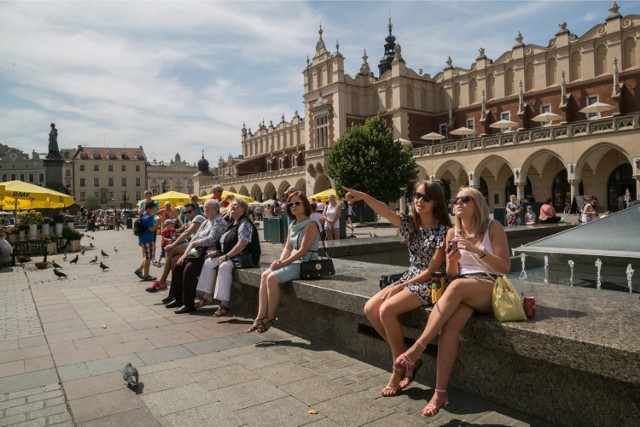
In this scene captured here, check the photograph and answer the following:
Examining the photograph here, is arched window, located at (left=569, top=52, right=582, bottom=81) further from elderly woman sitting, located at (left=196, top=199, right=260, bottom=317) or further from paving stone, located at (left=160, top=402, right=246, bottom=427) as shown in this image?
paving stone, located at (left=160, top=402, right=246, bottom=427)

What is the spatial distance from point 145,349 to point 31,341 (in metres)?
1.55

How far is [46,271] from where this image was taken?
1202 cm

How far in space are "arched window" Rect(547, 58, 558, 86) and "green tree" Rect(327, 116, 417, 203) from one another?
12.6 metres

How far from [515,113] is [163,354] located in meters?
38.5

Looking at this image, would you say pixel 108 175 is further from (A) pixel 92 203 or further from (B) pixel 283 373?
(B) pixel 283 373

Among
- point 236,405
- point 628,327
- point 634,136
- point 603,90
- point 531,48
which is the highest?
point 531,48

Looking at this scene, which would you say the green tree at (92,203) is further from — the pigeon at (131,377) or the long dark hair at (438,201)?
the long dark hair at (438,201)

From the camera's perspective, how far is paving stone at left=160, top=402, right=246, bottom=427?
318 cm

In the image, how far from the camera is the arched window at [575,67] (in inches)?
1326

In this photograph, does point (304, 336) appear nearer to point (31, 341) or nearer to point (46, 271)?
point (31, 341)

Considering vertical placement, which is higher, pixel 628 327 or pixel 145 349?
pixel 628 327

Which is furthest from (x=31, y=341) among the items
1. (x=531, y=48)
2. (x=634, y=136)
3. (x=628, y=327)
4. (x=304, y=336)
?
(x=531, y=48)

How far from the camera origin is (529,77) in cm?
3678

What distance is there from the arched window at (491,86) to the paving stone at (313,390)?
132 ft
